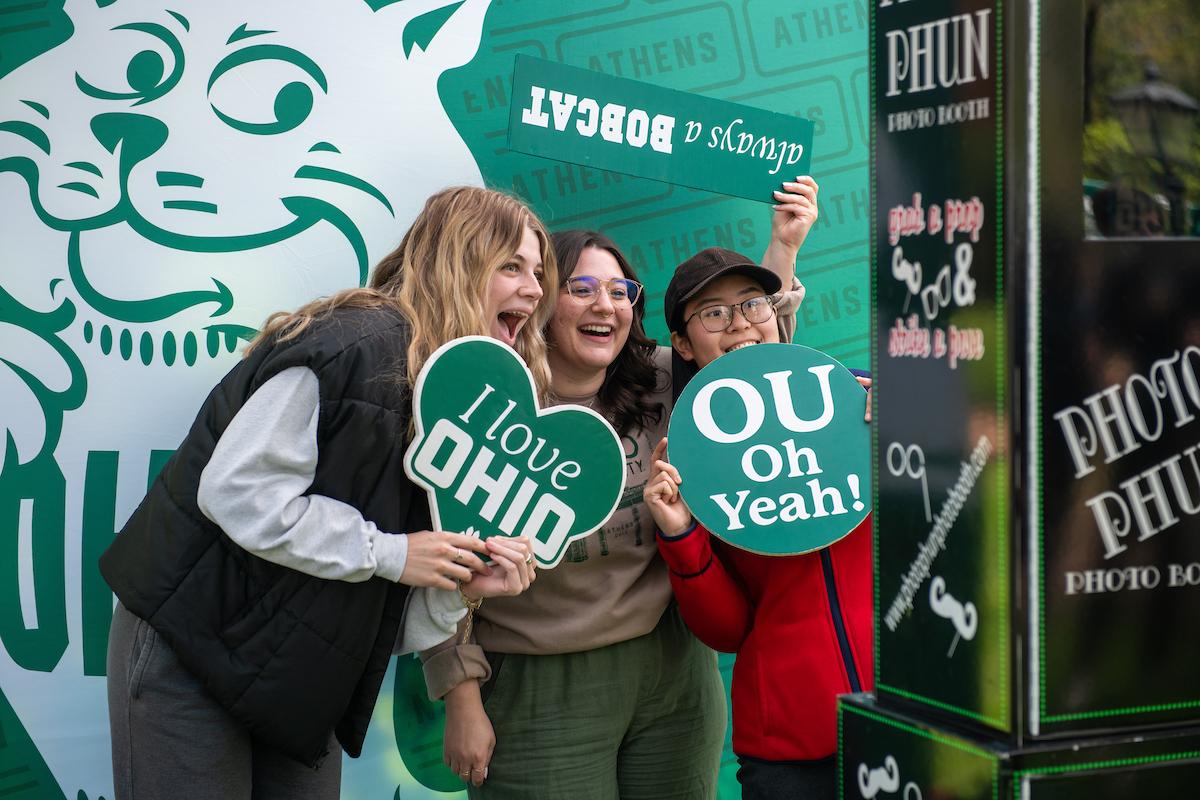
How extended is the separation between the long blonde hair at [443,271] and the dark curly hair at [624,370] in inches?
10.5

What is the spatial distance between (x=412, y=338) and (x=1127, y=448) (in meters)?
1.24

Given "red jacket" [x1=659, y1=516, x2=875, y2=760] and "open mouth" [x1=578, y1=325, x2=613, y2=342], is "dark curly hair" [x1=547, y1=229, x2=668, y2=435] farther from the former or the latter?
"red jacket" [x1=659, y1=516, x2=875, y2=760]

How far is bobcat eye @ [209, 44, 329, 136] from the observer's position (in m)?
2.80

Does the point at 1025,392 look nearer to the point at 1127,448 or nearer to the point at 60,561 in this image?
Answer: the point at 1127,448

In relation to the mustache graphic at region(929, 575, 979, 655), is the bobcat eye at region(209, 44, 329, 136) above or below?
above

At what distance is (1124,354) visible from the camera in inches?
57.3

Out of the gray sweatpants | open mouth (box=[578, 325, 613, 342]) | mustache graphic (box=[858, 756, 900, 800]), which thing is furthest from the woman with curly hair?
mustache graphic (box=[858, 756, 900, 800])

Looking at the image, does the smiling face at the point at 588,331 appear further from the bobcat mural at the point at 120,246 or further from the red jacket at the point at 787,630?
the bobcat mural at the point at 120,246

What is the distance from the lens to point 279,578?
2.09 metres

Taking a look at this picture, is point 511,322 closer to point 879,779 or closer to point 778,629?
point 778,629

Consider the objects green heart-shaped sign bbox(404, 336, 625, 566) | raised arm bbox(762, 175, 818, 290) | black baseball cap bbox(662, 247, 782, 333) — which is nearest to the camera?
green heart-shaped sign bbox(404, 336, 625, 566)

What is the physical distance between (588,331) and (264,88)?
95 centimetres

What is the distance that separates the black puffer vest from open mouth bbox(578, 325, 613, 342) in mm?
625

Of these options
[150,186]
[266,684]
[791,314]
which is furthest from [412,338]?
A: [791,314]
